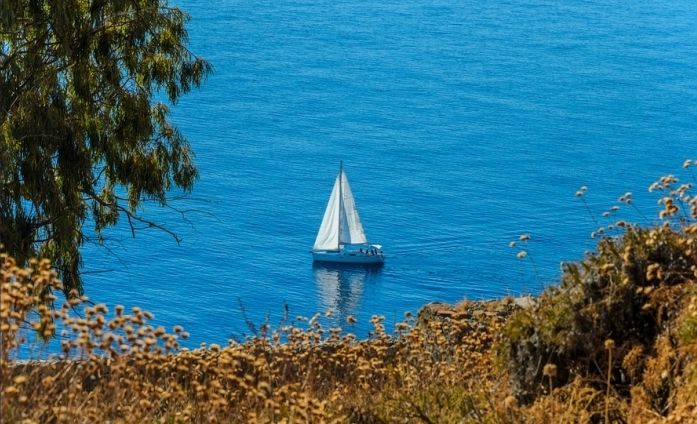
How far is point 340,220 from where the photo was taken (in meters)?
78.4

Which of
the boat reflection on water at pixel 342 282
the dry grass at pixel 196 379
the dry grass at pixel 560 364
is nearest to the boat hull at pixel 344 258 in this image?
the boat reflection on water at pixel 342 282

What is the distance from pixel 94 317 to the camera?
5184 millimetres

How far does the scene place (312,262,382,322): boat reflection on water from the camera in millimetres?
73062

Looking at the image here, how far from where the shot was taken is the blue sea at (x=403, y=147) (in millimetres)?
70812

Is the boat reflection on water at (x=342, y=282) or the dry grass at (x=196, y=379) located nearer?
the dry grass at (x=196, y=379)

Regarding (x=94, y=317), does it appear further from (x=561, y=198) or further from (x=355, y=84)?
(x=355, y=84)

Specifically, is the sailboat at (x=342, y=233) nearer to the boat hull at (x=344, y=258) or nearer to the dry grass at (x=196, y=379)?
the boat hull at (x=344, y=258)

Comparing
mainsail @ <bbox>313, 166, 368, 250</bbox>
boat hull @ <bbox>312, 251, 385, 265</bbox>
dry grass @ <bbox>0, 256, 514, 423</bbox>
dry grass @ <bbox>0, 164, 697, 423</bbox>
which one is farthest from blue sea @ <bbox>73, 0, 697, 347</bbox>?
dry grass @ <bbox>0, 164, 697, 423</bbox>

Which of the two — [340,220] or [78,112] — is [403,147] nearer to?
[340,220]

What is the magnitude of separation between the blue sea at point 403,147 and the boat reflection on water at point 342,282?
25 cm

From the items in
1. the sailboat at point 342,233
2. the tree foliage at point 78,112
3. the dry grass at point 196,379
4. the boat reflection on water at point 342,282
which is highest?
the sailboat at point 342,233

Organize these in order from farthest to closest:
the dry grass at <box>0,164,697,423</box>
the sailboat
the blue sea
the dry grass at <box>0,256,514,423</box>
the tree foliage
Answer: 1. the sailboat
2. the blue sea
3. the tree foliage
4. the dry grass at <box>0,164,697,423</box>
5. the dry grass at <box>0,256,514,423</box>

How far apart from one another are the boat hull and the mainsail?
0.47m

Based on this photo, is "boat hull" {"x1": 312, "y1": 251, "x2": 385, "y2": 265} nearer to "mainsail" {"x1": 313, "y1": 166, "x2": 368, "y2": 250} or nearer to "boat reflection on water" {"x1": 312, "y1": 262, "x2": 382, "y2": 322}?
"boat reflection on water" {"x1": 312, "y1": 262, "x2": 382, "y2": 322}
